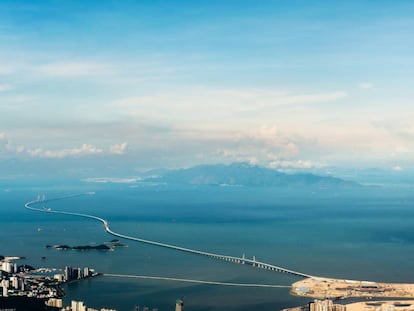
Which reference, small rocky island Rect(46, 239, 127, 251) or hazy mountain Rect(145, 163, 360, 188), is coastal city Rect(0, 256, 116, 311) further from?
hazy mountain Rect(145, 163, 360, 188)

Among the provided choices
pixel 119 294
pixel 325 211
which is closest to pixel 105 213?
pixel 325 211

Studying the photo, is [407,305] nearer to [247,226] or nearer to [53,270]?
[53,270]

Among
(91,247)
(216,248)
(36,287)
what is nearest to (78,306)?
(36,287)

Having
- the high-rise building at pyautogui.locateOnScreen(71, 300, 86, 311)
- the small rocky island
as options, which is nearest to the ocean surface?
the small rocky island

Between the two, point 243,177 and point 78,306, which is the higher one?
point 243,177

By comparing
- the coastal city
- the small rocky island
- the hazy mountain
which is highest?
the hazy mountain

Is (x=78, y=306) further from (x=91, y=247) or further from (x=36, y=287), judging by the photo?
(x=91, y=247)
